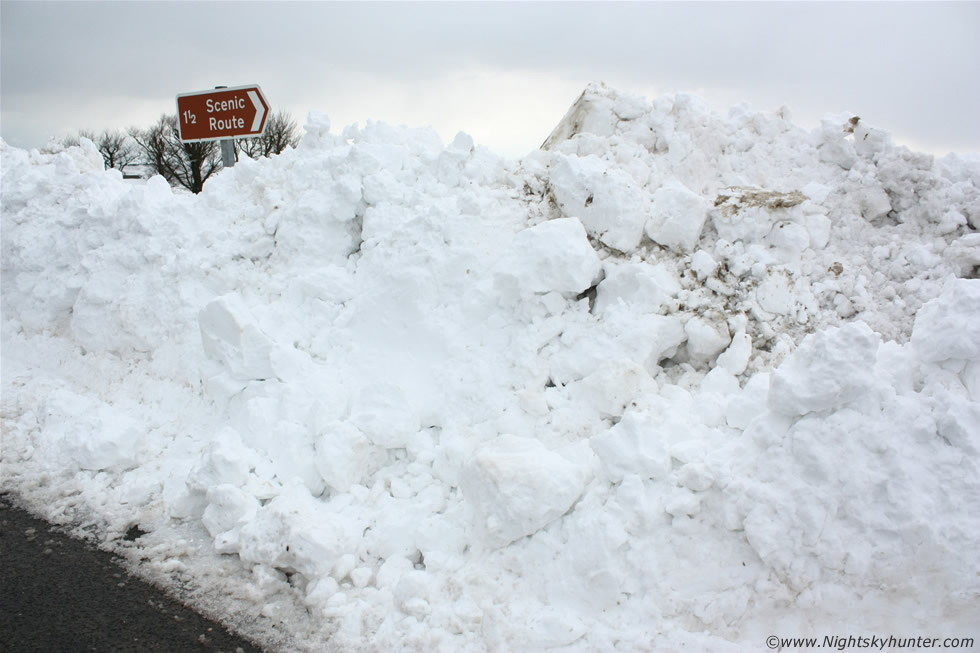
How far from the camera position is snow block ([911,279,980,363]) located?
11.3 ft

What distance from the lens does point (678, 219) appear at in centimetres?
483

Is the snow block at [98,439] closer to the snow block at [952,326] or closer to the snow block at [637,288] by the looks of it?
the snow block at [637,288]

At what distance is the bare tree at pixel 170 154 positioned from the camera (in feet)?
92.8

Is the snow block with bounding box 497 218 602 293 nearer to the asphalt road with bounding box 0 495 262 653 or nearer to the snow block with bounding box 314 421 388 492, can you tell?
the snow block with bounding box 314 421 388 492

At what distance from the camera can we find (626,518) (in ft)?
11.2

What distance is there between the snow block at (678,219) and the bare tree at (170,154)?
26.6 meters

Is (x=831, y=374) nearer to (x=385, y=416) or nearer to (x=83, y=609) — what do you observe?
(x=385, y=416)

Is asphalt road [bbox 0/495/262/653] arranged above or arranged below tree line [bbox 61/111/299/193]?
above

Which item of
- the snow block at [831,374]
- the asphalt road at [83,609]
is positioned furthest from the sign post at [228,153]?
the snow block at [831,374]

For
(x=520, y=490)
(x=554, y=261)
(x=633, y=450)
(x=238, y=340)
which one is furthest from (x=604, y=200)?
(x=238, y=340)

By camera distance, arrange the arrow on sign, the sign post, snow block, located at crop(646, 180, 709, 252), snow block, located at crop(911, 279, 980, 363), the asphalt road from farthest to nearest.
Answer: the sign post
the arrow on sign
snow block, located at crop(646, 180, 709, 252)
snow block, located at crop(911, 279, 980, 363)
the asphalt road

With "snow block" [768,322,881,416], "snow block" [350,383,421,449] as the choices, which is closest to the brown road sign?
"snow block" [350,383,421,449]

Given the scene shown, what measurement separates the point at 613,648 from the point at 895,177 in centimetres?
453

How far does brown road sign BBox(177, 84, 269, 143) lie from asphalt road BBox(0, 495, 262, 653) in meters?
4.20
